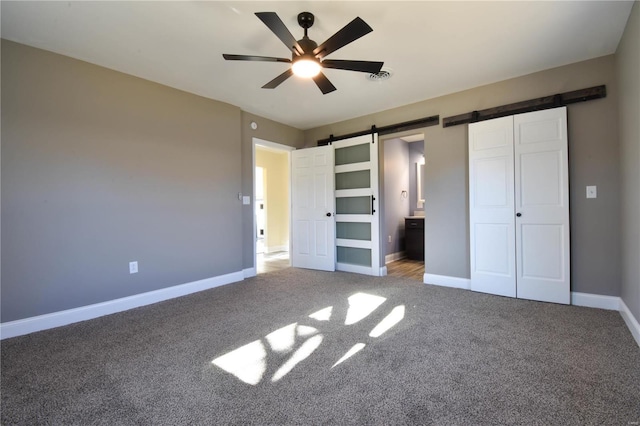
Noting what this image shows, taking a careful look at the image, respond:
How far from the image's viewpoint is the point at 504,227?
11.1 feet

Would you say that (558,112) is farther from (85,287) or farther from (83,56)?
(85,287)

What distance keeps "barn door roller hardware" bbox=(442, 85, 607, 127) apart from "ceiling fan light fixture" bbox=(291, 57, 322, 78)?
2.24 meters

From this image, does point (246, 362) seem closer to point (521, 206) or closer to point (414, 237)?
point (521, 206)

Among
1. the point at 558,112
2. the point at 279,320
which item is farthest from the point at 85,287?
the point at 558,112

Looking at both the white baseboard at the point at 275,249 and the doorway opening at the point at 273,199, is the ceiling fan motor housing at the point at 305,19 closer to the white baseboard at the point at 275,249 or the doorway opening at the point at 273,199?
the doorway opening at the point at 273,199

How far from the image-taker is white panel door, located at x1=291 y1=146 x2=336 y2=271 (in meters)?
4.88

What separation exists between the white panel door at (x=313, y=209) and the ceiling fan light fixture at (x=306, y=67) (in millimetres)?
2507

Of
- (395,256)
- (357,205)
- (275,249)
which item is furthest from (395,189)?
(275,249)

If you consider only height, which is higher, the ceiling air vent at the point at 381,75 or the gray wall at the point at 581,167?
the ceiling air vent at the point at 381,75

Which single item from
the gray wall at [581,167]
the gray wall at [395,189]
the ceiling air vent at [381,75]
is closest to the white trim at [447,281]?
the gray wall at [581,167]

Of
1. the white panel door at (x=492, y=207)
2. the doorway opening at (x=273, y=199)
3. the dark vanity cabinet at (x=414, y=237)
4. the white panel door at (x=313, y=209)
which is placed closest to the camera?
the white panel door at (x=492, y=207)

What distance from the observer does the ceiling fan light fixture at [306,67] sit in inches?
88.8

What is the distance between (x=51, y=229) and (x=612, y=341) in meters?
4.77

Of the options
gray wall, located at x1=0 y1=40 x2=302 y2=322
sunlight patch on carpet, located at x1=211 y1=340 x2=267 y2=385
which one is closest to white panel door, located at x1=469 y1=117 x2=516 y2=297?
sunlight patch on carpet, located at x1=211 y1=340 x2=267 y2=385
